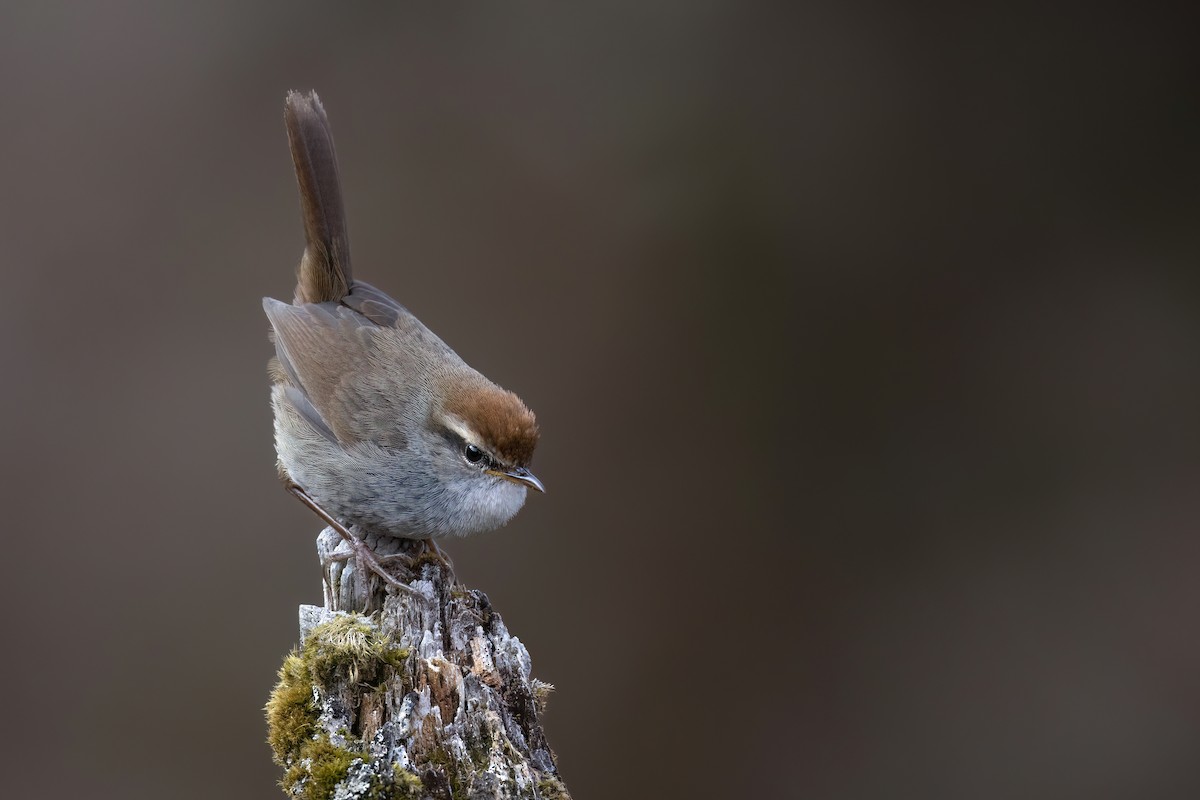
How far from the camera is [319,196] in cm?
423

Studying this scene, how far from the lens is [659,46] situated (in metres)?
5.61

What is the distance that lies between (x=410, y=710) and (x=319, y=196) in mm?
2365

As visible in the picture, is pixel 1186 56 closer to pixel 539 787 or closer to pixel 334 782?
pixel 539 787

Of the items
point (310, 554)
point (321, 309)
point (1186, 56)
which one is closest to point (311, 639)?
point (321, 309)

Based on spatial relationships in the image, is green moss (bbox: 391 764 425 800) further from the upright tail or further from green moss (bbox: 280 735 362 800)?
the upright tail

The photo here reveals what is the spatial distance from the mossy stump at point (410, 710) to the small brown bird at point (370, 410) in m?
0.53

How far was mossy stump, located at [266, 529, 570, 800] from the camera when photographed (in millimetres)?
2568

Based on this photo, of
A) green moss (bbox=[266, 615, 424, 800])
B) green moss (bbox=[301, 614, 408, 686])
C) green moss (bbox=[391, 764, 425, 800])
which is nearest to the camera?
green moss (bbox=[391, 764, 425, 800])

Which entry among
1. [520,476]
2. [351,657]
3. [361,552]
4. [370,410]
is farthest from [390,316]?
[351,657]

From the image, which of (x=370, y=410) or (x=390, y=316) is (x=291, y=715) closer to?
(x=370, y=410)

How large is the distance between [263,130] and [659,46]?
2187mm

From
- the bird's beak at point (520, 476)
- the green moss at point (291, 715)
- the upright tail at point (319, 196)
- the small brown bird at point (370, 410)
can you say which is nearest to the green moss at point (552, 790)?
the green moss at point (291, 715)

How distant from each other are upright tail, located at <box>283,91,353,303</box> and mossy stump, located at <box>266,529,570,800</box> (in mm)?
1675

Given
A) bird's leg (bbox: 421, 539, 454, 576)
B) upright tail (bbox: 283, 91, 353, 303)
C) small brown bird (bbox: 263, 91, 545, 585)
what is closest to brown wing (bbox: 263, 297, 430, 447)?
small brown bird (bbox: 263, 91, 545, 585)
